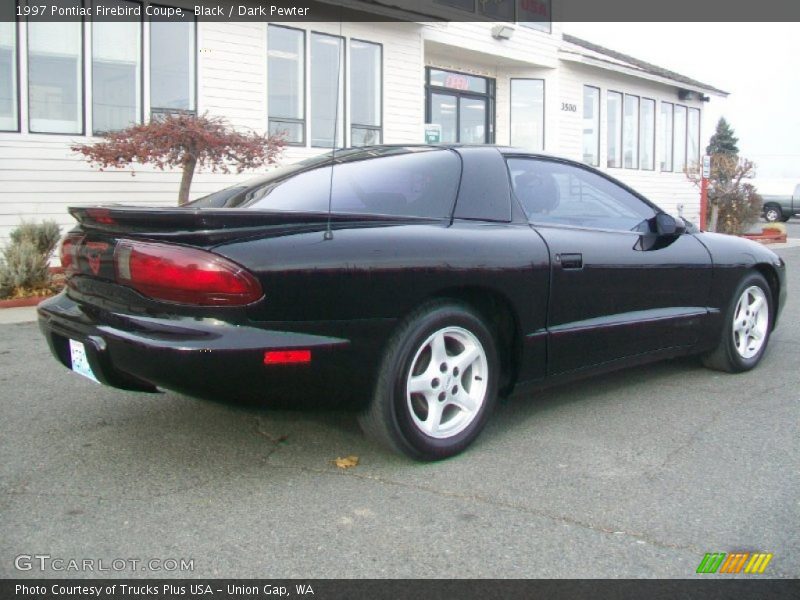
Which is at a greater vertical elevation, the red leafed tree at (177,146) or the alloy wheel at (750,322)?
the red leafed tree at (177,146)

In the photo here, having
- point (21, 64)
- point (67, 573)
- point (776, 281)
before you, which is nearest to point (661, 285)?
point (776, 281)

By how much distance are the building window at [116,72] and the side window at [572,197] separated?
24.5 feet

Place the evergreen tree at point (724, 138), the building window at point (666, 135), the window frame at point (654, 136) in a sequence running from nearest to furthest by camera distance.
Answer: the window frame at point (654, 136), the building window at point (666, 135), the evergreen tree at point (724, 138)

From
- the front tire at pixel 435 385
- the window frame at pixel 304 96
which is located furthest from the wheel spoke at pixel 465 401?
the window frame at pixel 304 96

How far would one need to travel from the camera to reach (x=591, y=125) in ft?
62.8

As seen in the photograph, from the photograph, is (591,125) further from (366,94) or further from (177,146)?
(177,146)

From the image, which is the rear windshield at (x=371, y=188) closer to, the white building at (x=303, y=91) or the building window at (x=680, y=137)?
the white building at (x=303, y=91)

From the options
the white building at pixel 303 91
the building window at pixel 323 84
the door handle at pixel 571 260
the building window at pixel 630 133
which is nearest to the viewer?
the door handle at pixel 571 260

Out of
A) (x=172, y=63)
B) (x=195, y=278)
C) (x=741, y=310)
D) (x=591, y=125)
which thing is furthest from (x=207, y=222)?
(x=591, y=125)

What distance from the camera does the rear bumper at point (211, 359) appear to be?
3027 millimetres

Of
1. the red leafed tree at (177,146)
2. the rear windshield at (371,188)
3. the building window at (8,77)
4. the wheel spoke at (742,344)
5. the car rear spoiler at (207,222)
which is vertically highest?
the building window at (8,77)

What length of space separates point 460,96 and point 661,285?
502 inches

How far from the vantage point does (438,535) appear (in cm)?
292

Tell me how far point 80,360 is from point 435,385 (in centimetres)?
151
